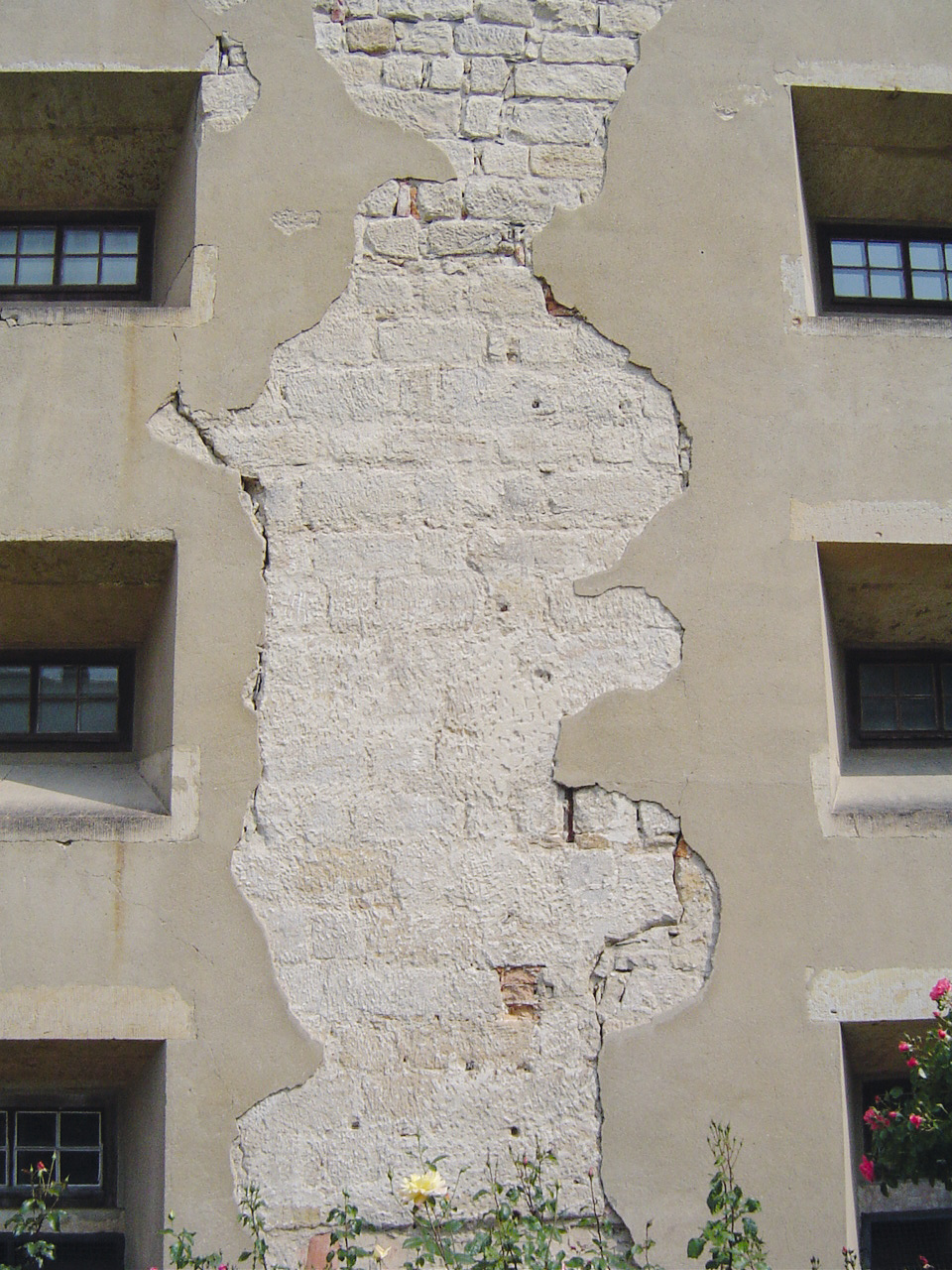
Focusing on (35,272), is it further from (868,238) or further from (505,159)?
(868,238)

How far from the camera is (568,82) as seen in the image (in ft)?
12.4

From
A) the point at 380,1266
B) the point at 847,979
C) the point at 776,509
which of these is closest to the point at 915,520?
the point at 776,509

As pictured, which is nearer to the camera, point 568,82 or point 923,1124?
point 923,1124

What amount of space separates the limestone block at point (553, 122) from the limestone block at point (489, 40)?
0.74ft

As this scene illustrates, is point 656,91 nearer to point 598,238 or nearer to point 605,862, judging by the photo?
point 598,238

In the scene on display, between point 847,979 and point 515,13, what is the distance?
3698 millimetres

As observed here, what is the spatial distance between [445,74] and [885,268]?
1998 millimetres

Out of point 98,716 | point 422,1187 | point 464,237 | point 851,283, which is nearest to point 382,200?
point 464,237

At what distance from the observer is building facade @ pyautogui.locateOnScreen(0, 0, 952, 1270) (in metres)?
3.24

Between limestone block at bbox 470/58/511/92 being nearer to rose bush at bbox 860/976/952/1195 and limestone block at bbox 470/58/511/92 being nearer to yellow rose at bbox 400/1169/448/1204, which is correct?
rose bush at bbox 860/976/952/1195

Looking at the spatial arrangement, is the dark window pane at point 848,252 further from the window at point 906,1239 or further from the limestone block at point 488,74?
the window at point 906,1239

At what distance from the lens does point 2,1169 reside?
11.6 ft

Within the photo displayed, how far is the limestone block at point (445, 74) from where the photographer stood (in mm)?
3758

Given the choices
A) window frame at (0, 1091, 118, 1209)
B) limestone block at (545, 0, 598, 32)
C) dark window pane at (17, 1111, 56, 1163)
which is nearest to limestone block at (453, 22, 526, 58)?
limestone block at (545, 0, 598, 32)
